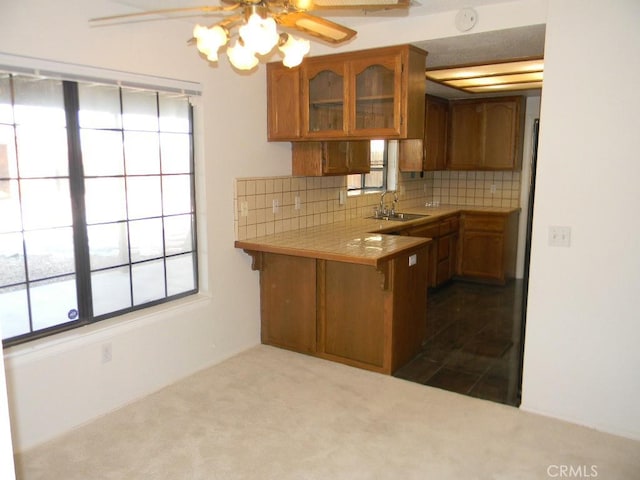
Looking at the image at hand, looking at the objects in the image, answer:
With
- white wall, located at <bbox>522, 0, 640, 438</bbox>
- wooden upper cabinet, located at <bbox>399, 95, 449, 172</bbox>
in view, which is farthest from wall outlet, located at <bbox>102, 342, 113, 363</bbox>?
wooden upper cabinet, located at <bbox>399, 95, 449, 172</bbox>

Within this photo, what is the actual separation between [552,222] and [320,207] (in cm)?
224

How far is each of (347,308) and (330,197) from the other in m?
1.42

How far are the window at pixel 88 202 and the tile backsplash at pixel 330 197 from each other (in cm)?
50

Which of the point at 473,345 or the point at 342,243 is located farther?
the point at 473,345

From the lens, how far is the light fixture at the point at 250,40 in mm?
1750

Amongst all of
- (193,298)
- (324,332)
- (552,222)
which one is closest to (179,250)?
(193,298)

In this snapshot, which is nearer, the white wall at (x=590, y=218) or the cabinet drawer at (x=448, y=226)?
the white wall at (x=590, y=218)

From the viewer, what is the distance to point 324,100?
→ 3.77 metres

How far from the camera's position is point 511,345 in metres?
4.14

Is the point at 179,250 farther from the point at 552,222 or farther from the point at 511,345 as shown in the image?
the point at 511,345

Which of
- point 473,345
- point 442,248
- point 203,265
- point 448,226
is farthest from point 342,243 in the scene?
point 448,226

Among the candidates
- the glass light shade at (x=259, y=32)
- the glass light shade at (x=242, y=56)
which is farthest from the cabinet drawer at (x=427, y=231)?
the glass light shade at (x=259, y=32)

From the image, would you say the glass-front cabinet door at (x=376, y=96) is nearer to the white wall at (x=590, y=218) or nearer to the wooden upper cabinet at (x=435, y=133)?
the white wall at (x=590, y=218)

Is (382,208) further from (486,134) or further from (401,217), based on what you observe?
(486,134)
